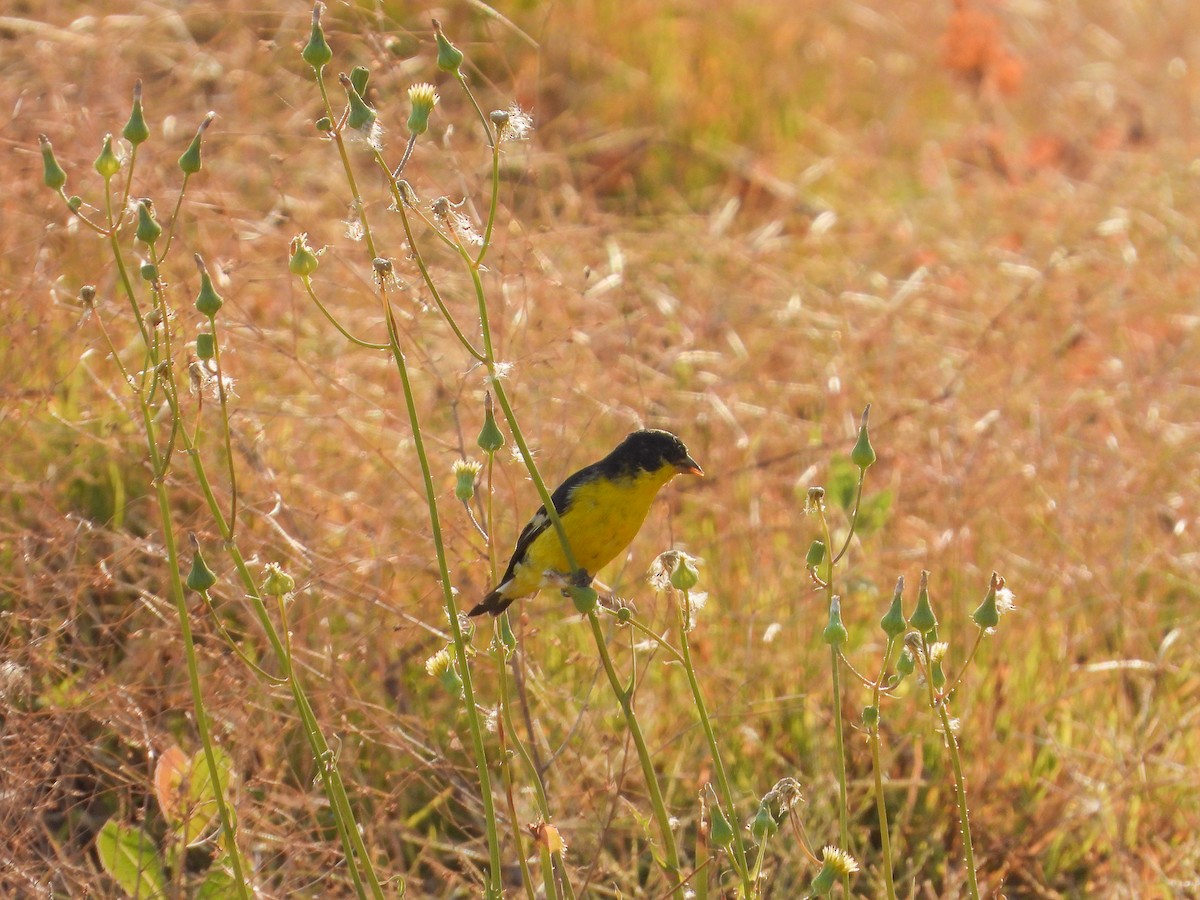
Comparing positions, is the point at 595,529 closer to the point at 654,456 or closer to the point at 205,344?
the point at 654,456

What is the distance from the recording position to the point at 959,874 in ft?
10.2

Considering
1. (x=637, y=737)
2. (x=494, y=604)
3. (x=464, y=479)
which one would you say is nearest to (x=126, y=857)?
(x=494, y=604)

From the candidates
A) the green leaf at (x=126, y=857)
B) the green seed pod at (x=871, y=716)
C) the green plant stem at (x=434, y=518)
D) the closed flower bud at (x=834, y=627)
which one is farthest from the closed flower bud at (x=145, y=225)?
the green leaf at (x=126, y=857)

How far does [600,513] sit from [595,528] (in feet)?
0.12

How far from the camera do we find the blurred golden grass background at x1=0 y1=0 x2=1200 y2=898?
3.21m

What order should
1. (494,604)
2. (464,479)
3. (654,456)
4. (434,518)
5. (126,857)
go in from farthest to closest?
(654,456) < (494,604) < (126,857) < (464,479) < (434,518)

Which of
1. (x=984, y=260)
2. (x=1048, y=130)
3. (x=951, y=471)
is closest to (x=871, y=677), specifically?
(x=951, y=471)

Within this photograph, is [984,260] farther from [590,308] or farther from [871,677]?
[871,677]

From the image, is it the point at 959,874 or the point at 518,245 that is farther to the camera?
the point at 518,245

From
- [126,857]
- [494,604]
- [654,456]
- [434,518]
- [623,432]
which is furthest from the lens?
[623,432]

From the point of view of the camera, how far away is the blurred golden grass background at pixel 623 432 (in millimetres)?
3213

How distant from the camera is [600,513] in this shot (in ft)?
9.85

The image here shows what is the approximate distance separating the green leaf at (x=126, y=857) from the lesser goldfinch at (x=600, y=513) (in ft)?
2.71

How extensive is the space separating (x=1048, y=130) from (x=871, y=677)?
5.38 metres
